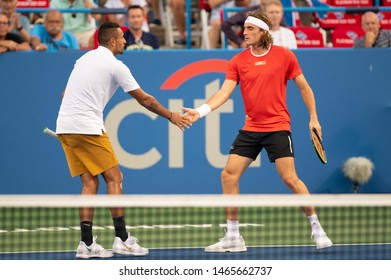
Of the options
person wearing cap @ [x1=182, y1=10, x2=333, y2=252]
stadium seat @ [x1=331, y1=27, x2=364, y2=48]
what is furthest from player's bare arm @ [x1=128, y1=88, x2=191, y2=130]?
stadium seat @ [x1=331, y1=27, x2=364, y2=48]

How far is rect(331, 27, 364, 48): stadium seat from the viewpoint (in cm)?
1416

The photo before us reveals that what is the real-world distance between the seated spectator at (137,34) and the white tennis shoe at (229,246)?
4351mm

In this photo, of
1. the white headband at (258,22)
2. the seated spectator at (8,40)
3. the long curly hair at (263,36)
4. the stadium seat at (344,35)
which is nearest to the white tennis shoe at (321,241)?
the long curly hair at (263,36)

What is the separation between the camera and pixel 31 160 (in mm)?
12289

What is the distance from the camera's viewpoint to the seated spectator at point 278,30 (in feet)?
41.8

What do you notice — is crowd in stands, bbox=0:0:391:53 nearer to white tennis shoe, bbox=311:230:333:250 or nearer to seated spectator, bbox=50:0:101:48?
seated spectator, bbox=50:0:101:48

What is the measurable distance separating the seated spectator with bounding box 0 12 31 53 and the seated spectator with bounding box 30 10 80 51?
0.43 metres

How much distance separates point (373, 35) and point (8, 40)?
4424 millimetres

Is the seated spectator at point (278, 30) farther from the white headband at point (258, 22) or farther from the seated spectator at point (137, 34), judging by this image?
the white headband at point (258, 22)

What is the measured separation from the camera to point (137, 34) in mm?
12820

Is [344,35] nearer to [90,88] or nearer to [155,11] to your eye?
[155,11]

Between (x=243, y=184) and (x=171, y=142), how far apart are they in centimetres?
98

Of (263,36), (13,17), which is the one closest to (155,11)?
(13,17)

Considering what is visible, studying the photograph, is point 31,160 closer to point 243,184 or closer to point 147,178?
Result: point 147,178
